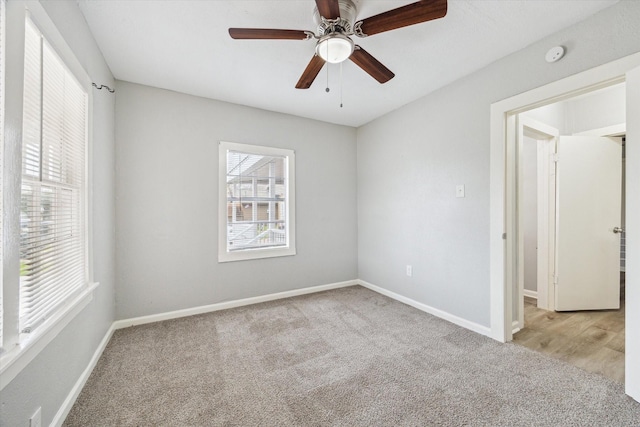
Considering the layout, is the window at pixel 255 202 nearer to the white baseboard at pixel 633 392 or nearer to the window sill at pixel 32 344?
the window sill at pixel 32 344

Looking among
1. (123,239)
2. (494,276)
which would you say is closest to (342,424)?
(494,276)

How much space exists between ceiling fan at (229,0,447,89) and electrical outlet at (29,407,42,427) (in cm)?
213

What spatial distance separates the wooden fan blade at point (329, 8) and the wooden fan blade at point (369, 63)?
0.91 ft

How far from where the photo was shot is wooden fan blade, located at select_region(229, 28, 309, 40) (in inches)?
59.4

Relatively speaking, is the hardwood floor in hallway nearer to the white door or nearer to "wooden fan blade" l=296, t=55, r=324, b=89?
the white door

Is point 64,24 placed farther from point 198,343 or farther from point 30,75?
point 198,343

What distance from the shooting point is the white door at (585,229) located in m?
2.95

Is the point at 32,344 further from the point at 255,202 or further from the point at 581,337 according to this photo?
the point at 581,337

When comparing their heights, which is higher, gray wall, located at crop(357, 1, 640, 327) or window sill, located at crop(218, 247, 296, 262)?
gray wall, located at crop(357, 1, 640, 327)

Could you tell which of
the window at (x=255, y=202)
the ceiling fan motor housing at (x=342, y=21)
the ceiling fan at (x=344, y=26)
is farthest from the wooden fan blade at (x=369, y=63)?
the window at (x=255, y=202)

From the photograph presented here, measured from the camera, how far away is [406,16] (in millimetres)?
1410

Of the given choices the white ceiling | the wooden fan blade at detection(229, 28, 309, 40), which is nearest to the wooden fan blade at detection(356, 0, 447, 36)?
the white ceiling

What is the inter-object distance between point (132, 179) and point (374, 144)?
Result: 9.89 ft

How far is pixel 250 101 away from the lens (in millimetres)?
3135
